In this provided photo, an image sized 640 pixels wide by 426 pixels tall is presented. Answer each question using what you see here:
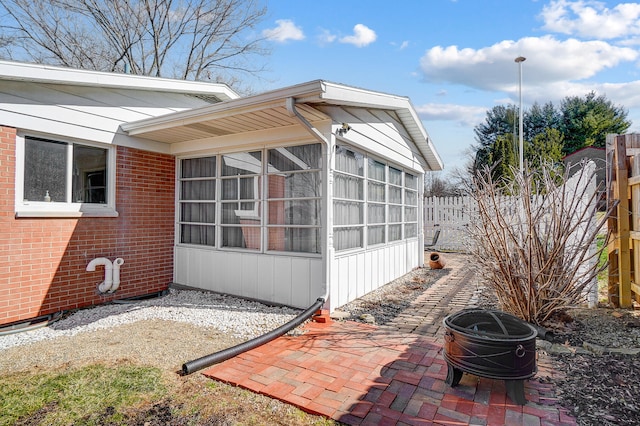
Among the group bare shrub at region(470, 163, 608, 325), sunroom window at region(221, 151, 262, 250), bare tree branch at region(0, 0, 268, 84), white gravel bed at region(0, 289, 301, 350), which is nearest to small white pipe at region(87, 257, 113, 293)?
white gravel bed at region(0, 289, 301, 350)

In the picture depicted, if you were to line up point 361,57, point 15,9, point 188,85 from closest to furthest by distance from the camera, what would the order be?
point 188,85 → point 361,57 → point 15,9

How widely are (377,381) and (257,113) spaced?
3457 mm

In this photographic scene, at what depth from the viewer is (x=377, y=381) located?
3.13 metres

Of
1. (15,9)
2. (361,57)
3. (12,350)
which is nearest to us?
(12,350)

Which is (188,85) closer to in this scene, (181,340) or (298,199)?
(298,199)

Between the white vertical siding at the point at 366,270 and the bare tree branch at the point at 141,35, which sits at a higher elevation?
the bare tree branch at the point at 141,35

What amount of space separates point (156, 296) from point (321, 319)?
11.4ft

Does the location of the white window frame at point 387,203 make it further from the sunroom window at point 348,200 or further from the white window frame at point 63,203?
the white window frame at point 63,203

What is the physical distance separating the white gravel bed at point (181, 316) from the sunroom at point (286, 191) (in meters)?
0.32

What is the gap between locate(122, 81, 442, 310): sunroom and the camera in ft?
16.5

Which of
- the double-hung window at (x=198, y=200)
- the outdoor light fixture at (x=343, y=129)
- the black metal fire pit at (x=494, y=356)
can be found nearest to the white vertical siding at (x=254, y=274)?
the double-hung window at (x=198, y=200)

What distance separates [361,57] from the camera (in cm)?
1059

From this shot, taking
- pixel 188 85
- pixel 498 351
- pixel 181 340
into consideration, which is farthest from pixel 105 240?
pixel 498 351

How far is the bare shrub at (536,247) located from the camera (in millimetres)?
4109
